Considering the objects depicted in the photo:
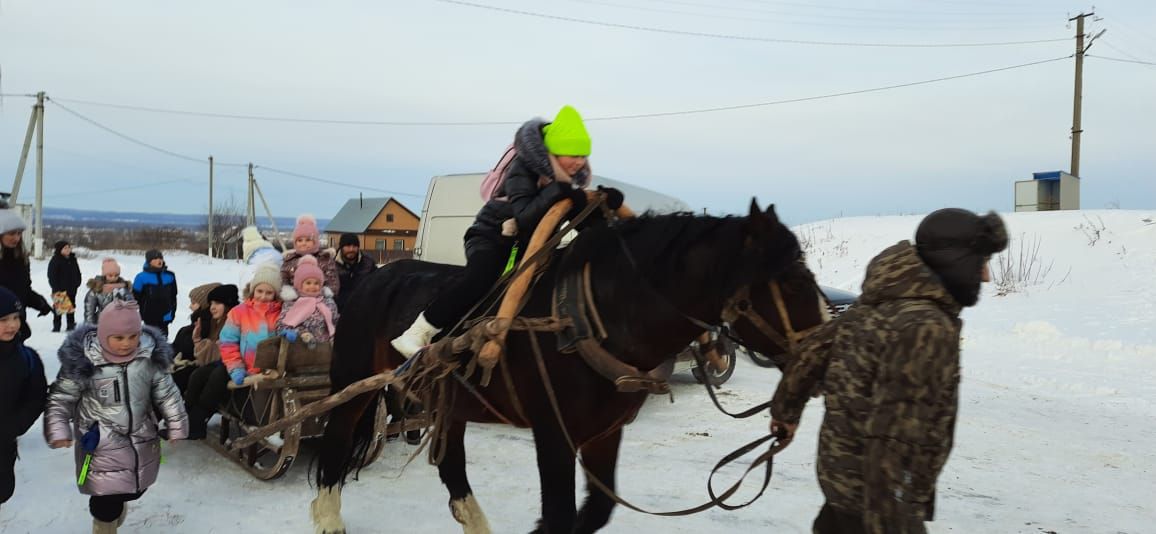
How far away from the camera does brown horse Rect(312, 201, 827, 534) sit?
2.68 metres

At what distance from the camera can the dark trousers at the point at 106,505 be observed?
385 centimetres

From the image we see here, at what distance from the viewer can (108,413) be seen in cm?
385

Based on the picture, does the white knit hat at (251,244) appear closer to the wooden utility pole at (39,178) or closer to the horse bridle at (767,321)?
the horse bridle at (767,321)

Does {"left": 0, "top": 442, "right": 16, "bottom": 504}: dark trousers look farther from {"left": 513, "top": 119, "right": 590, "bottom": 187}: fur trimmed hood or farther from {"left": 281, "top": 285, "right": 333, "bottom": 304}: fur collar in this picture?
{"left": 513, "top": 119, "right": 590, "bottom": 187}: fur trimmed hood

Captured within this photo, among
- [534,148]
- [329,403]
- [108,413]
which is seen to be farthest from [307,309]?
[534,148]

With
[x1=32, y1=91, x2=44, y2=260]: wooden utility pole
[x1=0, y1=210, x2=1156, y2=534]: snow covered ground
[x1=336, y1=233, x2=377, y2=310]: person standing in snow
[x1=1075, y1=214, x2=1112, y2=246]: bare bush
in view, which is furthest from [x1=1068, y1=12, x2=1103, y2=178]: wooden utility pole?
[x1=32, y1=91, x2=44, y2=260]: wooden utility pole

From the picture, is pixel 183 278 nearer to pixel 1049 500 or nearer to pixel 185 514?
pixel 185 514

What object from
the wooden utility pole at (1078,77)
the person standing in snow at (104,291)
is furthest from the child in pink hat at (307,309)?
the wooden utility pole at (1078,77)

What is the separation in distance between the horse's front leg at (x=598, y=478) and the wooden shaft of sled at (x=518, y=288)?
2.18 ft

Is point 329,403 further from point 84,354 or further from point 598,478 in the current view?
point 598,478

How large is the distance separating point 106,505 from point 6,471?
1.89ft

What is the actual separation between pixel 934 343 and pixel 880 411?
10.2 inches

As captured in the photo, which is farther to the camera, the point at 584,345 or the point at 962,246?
the point at 584,345

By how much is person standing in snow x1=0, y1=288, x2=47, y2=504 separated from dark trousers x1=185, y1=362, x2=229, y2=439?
152cm
